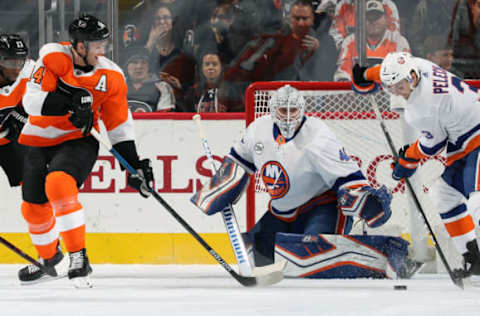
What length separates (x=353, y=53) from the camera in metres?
4.69

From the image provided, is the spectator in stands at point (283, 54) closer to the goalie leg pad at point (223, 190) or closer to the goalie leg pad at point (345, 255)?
the goalie leg pad at point (223, 190)

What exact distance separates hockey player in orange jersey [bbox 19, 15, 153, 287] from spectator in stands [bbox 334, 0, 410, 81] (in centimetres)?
150

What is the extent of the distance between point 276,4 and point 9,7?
144cm

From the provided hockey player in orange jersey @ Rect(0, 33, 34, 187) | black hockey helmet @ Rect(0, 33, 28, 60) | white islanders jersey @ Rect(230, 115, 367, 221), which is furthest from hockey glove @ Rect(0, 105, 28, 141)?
white islanders jersey @ Rect(230, 115, 367, 221)

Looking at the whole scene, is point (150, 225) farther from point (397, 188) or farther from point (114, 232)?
point (397, 188)

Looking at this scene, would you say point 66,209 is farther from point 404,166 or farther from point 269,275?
point 404,166

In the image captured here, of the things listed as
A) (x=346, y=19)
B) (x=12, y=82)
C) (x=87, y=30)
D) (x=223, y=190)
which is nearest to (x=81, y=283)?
(x=223, y=190)

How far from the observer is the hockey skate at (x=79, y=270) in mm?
3145

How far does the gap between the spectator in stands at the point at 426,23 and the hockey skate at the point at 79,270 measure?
91.5 inches

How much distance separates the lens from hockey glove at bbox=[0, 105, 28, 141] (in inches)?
154

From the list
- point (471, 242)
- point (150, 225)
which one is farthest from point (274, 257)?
point (150, 225)

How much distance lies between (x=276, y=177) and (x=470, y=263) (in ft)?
2.79

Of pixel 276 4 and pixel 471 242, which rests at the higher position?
pixel 276 4

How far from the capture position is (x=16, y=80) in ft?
12.9
